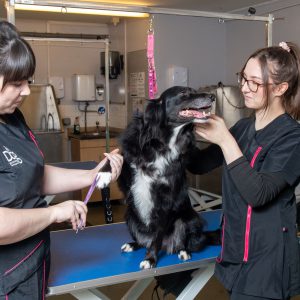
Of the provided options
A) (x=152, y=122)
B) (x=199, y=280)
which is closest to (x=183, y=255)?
(x=199, y=280)

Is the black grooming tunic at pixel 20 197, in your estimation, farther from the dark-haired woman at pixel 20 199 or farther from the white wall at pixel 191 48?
the white wall at pixel 191 48

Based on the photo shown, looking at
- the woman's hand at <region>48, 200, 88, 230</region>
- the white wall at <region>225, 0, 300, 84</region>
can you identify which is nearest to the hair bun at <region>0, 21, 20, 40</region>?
the woman's hand at <region>48, 200, 88, 230</region>

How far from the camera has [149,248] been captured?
1.72 metres

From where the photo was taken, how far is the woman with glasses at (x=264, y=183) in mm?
1275

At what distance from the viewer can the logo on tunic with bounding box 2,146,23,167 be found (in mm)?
1091

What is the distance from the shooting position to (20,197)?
1122 millimetres

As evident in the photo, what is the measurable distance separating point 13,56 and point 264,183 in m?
0.80

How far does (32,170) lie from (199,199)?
3.05 metres

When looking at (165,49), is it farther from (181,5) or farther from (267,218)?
(267,218)

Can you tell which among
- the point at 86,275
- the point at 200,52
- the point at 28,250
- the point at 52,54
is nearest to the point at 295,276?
the point at 86,275

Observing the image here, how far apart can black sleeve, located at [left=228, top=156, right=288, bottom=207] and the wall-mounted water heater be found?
4807 mm

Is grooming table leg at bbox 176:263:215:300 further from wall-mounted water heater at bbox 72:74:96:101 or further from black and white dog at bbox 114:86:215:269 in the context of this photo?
wall-mounted water heater at bbox 72:74:96:101

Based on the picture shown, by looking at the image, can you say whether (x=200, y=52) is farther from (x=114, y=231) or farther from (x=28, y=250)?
(x=28, y=250)

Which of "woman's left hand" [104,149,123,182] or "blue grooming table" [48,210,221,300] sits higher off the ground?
"woman's left hand" [104,149,123,182]
